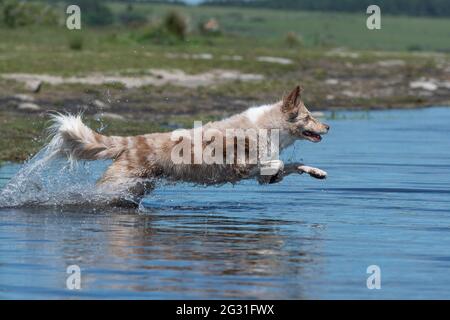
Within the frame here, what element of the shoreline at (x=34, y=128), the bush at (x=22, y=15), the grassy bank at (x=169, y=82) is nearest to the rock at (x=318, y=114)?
the grassy bank at (x=169, y=82)

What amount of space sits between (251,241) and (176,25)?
26.7m

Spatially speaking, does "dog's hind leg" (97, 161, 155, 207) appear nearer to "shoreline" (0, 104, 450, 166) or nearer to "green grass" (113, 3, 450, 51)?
"shoreline" (0, 104, 450, 166)

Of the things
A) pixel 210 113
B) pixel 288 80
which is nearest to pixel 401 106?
pixel 288 80

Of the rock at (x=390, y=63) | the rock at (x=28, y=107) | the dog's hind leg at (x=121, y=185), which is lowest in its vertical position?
the dog's hind leg at (x=121, y=185)

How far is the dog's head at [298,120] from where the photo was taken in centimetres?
1270

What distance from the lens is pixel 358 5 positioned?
79938mm

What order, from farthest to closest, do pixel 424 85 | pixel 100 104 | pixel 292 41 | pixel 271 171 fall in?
pixel 292 41
pixel 424 85
pixel 100 104
pixel 271 171

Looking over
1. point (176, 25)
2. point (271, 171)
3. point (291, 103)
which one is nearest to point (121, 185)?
point (271, 171)

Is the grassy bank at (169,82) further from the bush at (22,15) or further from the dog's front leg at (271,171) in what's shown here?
the dog's front leg at (271,171)

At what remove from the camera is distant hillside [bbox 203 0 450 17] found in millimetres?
75500

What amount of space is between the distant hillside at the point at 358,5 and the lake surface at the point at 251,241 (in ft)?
199

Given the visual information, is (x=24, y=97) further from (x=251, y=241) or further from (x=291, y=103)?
(x=251, y=241)

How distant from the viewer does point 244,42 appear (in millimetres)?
41000
